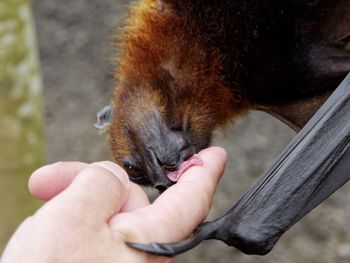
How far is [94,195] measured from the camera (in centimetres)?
150

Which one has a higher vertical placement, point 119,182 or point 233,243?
point 119,182

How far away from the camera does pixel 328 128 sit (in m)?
2.06

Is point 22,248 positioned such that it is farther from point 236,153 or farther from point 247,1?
point 236,153

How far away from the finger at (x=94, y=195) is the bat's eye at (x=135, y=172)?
662 mm

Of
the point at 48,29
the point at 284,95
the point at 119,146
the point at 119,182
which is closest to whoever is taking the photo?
the point at 119,182

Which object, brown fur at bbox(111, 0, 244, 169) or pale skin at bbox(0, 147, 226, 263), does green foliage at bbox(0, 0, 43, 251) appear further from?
pale skin at bbox(0, 147, 226, 263)

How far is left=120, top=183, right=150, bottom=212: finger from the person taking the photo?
1.64 metres

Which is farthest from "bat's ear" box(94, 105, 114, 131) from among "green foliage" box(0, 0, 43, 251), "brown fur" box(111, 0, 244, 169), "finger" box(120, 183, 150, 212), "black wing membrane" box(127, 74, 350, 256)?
"green foliage" box(0, 0, 43, 251)

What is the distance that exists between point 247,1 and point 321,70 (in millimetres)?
351

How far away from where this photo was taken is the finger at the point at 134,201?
164 cm

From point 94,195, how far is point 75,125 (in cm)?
388

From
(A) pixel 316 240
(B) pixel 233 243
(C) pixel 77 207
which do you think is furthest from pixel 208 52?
(A) pixel 316 240

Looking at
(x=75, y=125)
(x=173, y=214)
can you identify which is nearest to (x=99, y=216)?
(x=173, y=214)

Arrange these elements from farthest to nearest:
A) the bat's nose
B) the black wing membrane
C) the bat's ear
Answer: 1. the bat's ear
2. the bat's nose
3. the black wing membrane
